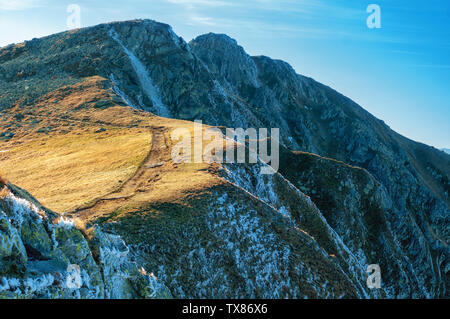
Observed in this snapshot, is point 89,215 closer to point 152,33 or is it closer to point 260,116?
point 152,33

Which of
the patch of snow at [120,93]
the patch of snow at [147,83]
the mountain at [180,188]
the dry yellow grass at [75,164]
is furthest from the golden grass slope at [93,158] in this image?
the patch of snow at [147,83]

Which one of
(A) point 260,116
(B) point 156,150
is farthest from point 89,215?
(A) point 260,116

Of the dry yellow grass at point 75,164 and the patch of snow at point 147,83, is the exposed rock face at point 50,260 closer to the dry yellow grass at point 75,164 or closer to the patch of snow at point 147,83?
the dry yellow grass at point 75,164

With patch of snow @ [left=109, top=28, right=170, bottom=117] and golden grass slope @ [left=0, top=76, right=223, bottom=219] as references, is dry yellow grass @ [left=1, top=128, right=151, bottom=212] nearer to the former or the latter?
golden grass slope @ [left=0, top=76, right=223, bottom=219]

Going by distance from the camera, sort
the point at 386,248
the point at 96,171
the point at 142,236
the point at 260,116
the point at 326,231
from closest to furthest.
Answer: the point at 142,236 < the point at 96,171 < the point at 326,231 < the point at 386,248 < the point at 260,116

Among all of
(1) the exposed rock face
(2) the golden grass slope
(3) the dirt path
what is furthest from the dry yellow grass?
(1) the exposed rock face

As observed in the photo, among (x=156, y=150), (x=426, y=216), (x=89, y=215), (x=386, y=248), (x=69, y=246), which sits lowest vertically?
(x=426, y=216)

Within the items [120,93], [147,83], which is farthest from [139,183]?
[147,83]
